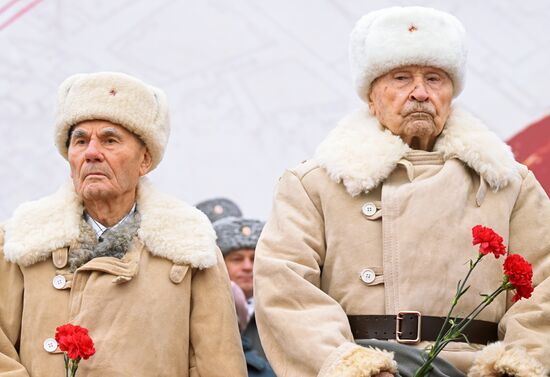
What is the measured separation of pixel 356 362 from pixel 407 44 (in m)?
1.16

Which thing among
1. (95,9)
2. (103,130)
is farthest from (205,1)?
(103,130)

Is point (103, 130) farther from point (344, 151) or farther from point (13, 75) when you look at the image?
point (13, 75)

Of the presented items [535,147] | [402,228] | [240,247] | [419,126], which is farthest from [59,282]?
[535,147]

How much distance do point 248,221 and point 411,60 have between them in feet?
6.39

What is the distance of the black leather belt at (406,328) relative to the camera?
4340 mm

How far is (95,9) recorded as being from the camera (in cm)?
704

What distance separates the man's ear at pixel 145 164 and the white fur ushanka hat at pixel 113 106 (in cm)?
2

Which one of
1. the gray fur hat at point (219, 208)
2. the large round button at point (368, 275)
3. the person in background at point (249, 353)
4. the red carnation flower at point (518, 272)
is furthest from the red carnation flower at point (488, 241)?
the gray fur hat at point (219, 208)

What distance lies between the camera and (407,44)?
4605 mm

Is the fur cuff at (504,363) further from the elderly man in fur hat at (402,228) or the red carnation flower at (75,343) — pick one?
the red carnation flower at (75,343)

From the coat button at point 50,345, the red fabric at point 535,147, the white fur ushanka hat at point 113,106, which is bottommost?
the red fabric at point 535,147

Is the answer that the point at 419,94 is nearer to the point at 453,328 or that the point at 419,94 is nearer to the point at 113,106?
the point at 453,328

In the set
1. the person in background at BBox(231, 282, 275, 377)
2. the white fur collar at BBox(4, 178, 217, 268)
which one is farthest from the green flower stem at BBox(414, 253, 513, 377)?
the person in background at BBox(231, 282, 275, 377)

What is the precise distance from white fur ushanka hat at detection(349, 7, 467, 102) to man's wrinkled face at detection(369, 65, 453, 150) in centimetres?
4
